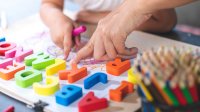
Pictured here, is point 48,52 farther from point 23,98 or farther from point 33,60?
point 23,98

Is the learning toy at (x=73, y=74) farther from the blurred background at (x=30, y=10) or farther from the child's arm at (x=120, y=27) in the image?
the blurred background at (x=30, y=10)

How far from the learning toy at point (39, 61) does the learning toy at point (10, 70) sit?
0.02m

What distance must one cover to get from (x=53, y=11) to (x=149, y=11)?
1.07ft

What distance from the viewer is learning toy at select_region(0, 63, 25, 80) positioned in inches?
26.8

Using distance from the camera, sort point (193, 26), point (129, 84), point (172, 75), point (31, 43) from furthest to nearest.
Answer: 1. point (193, 26)
2. point (31, 43)
3. point (129, 84)
4. point (172, 75)

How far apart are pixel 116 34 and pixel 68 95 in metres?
0.16

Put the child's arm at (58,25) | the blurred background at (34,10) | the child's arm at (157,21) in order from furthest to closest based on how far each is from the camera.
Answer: the blurred background at (34,10) < the child's arm at (157,21) < the child's arm at (58,25)

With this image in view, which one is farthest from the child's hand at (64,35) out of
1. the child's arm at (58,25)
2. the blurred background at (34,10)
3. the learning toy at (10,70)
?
the blurred background at (34,10)

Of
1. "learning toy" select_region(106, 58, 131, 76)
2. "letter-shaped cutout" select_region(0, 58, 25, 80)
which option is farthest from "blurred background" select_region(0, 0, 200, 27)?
"learning toy" select_region(106, 58, 131, 76)

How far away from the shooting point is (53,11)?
0.89 meters

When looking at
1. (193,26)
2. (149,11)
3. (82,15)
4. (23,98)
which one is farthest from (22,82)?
(193,26)

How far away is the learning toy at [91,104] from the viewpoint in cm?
56

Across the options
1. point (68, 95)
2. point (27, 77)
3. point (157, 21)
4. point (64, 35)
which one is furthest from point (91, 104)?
point (157, 21)

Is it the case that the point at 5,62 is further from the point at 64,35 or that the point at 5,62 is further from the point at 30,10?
the point at 30,10
